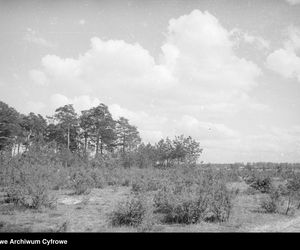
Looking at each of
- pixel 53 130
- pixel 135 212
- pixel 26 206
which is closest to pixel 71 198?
pixel 26 206

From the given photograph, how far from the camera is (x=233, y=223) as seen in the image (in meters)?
9.95

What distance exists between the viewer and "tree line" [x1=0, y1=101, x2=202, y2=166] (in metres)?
40.8

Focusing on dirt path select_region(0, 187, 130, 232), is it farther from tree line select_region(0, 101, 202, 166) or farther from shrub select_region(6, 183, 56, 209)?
tree line select_region(0, 101, 202, 166)

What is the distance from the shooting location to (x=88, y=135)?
2032 inches

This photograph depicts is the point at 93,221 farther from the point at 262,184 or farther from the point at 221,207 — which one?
the point at 262,184

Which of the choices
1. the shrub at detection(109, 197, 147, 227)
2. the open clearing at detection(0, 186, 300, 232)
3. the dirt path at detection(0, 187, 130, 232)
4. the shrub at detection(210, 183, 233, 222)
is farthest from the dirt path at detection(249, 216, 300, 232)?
the dirt path at detection(0, 187, 130, 232)

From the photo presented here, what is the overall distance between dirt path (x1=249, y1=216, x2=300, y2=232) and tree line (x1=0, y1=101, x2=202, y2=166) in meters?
27.3

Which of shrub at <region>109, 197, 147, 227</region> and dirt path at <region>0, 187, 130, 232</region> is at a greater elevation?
shrub at <region>109, 197, 147, 227</region>

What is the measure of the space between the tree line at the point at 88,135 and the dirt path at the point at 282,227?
27293 millimetres

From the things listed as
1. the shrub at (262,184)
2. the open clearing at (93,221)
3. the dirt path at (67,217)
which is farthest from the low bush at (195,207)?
the shrub at (262,184)

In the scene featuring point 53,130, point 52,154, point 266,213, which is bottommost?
point 266,213

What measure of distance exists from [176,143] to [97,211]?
109 feet
